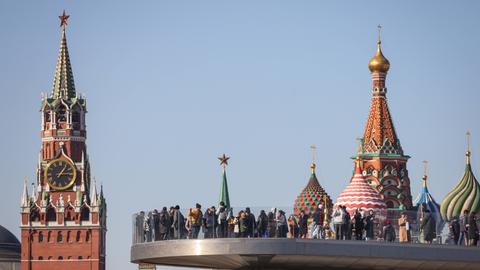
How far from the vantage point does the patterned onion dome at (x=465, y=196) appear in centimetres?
13812

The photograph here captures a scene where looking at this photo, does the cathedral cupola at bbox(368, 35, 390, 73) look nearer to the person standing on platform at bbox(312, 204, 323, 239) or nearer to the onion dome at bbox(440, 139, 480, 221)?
the onion dome at bbox(440, 139, 480, 221)

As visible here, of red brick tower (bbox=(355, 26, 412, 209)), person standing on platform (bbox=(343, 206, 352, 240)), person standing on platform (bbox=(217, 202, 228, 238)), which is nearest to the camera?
person standing on platform (bbox=(217, 202, 228, 238))

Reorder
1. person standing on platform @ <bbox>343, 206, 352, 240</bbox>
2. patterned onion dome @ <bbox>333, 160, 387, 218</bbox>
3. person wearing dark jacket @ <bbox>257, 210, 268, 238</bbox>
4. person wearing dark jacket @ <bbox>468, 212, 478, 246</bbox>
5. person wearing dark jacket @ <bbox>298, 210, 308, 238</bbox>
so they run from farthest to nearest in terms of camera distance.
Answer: patterned onion dome @ <bbox>333, 160, 387, 218</bbox>, person wearing dark jacket @ <bbox>468, 212, 478, 246</bbox>, person wearing dark jacket @ <bbox>298, 210, 308, 238</bbox>, person standing on platform @ <bbox>343, 206, 352, 240</bbox>, person wearing dark jacket @ <bbox>257, 210, 268, 238</bbox>

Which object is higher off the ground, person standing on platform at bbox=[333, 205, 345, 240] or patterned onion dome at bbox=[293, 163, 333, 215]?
patterned onion dome at bbox=[293, 163, 333, 215]

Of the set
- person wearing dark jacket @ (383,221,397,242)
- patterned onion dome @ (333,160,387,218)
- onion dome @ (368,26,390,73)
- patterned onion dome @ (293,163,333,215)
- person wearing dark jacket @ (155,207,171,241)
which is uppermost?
onion dome @ (368,26,390,73)

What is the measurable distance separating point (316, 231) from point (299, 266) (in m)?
2.60

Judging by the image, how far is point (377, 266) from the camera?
69.8 metres

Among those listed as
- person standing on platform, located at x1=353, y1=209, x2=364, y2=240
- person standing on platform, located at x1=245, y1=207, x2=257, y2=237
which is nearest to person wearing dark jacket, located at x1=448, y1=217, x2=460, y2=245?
person standing on platform, located at x1=353, y1=209, x2=364, y2=240

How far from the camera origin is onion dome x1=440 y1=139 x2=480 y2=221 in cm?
13800

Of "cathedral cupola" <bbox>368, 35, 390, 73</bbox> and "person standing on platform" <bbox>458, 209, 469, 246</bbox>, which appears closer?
"person standing on platform" <bbox>458, 209, 469, 246</bbox>

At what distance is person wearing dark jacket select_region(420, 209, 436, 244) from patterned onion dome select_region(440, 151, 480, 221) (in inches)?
2586

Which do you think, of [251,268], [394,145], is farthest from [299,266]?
[394,145]

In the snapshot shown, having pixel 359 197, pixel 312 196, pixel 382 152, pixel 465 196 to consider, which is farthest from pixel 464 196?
pixel 312 196

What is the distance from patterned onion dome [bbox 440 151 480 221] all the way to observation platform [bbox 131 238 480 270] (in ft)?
215
